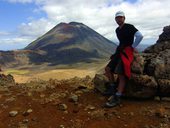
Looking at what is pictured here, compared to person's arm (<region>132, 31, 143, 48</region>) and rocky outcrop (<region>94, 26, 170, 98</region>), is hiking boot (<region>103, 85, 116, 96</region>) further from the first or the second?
person's arm (<region>132, 31, 143, 48</region>)

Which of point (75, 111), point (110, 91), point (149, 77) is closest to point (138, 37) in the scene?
point (149, 77)

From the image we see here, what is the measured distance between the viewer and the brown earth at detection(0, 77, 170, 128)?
497 inches

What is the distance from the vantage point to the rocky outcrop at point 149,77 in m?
13.9

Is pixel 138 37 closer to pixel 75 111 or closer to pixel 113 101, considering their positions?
pixel 113 101

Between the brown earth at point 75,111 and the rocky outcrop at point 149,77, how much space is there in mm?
412

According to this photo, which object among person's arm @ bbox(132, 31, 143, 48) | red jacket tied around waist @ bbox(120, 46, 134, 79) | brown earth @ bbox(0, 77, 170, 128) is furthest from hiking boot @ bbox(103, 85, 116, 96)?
person's arm @ bbox(132, 31, 143, 48)

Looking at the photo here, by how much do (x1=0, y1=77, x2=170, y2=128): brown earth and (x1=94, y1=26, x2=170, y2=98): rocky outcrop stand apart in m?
0.41

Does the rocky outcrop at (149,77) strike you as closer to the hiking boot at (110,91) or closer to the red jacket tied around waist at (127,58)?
the hiking boot at (110,91)

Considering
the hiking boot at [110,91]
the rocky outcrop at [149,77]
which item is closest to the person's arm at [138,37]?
the rocky outcrop at [149,77]

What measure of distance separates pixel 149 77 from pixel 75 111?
3161 mm

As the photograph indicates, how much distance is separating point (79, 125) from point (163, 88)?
371 centimetres

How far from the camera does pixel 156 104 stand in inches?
535

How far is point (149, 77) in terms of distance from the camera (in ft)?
46.0

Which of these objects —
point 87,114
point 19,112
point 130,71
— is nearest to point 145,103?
point 130,71
